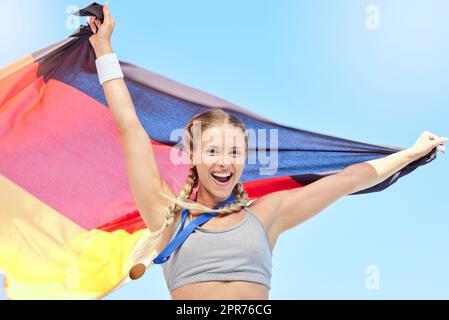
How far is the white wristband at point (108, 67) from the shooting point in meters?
2.71

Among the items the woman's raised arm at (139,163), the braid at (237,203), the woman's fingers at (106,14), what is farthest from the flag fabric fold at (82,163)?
the braid at (237,203)

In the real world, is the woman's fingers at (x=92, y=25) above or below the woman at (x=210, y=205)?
above

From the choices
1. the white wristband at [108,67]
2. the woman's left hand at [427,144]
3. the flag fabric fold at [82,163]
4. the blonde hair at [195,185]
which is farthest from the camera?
the woman's left hand at [427,144]

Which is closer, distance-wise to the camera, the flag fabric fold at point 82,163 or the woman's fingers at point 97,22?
the woman's fingers at point 97,22

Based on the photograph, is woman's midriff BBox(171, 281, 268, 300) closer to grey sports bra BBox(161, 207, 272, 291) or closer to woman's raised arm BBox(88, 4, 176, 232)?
grey sports bra BBox(161, 207, 272, 291)

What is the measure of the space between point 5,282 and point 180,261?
859 mm

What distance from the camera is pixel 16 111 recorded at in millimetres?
3090

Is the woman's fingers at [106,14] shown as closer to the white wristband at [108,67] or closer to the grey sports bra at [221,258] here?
the white wristband at [108,67]

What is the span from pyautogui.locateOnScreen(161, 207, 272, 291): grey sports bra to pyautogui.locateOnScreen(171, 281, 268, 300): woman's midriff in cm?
2

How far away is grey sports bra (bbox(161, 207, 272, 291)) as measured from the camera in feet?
8.22

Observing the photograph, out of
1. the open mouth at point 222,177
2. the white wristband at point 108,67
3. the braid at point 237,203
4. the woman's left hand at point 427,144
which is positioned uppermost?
the white wristband at point 108,67

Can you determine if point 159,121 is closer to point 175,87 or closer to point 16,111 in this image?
point 175,87

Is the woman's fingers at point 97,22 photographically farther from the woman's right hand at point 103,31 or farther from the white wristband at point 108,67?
the white wristband at point 108,67

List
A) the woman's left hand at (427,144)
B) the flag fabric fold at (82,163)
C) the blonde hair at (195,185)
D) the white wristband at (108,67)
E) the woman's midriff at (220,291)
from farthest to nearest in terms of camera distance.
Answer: the woman's left hand at (427,144) < the flag fabric fold at (82,163) < the white wristband at (108,67) < the blonde hair at (195,185) < the woman's midriff at (220,291)
